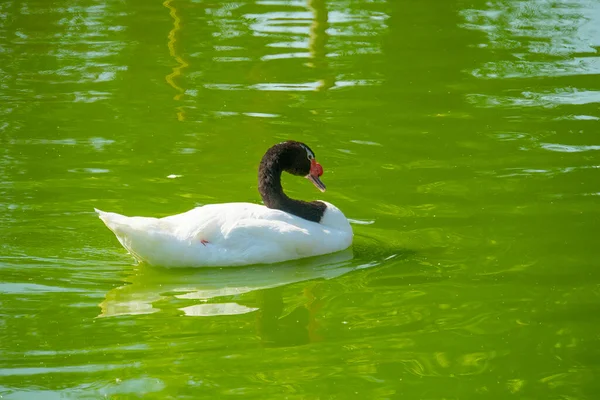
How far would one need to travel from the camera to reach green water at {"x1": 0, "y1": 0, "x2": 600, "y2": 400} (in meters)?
7.18

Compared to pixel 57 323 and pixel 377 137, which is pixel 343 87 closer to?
pixel 377 137

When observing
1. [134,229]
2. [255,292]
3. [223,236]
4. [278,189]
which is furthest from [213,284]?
[278,189]

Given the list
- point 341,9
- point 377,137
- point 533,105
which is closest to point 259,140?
point 377,137

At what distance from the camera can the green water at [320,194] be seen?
23.5 feet

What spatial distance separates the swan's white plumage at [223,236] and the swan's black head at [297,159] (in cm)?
49

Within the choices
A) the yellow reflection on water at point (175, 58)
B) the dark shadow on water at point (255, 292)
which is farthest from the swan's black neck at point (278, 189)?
the yellow reflection on water at point (175, 58)

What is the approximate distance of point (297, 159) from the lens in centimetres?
952

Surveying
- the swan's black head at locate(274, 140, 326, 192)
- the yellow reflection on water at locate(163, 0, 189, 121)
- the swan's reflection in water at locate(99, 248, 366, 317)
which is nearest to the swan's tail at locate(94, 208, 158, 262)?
the swan's reflection in water at locate(99, 248, 366, 317)

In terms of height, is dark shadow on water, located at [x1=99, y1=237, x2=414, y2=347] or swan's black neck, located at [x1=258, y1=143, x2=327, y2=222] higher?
swan's black neck, located at [x1=258, y1=143, x2=327, y2=222]

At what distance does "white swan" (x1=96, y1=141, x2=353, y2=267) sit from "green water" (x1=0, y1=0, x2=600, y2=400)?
0.46ft

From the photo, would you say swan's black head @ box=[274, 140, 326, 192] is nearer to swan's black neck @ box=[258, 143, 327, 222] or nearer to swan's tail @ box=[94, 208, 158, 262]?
swan's black neck @ box=[258, 143, 327, 222]

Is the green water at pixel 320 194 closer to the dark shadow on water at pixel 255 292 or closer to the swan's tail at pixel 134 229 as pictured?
the dark shadow on water at pixel 255 292

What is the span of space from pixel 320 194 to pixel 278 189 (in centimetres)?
162

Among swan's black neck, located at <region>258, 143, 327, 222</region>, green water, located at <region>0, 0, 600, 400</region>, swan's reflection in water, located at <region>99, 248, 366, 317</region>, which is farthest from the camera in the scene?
swan's black neck, located at <region>258, 143, 327, 222</region>
